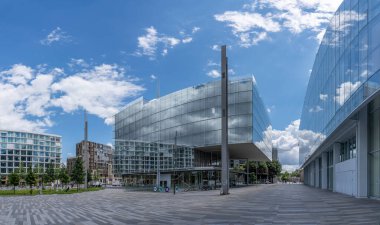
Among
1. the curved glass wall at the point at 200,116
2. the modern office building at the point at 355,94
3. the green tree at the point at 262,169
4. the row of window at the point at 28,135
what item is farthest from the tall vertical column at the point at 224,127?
the row of window at the point at 28,135

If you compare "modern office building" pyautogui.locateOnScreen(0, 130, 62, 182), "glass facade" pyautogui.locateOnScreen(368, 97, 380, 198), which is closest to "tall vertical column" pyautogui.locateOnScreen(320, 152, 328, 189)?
"glass facade" pyautogui.locateOnScreen(368, 97, 380, 198)

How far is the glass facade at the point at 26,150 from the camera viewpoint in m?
170

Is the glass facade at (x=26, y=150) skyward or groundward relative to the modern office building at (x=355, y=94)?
groundward

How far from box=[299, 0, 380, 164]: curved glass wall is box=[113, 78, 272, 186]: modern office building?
20003mm

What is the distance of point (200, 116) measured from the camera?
72625mm

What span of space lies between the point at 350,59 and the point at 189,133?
4537cm

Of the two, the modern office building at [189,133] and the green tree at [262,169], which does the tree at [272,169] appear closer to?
the green tree at [262,169]

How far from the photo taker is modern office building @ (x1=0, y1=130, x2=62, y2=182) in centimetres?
16988

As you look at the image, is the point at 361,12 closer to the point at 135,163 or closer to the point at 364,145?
the point at 364,145

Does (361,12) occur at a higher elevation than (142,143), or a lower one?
higher

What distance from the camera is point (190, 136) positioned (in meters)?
74.1

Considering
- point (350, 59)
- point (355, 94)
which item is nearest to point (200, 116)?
point (350, 59)

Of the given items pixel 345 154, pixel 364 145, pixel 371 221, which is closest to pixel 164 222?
pixel 371 221

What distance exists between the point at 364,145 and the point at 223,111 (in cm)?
1898
